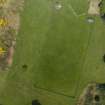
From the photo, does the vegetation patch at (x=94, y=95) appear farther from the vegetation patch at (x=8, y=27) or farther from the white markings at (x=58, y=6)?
the white markings at (x=58, y=6)

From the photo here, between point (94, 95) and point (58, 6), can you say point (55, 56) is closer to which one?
point (58, 6)

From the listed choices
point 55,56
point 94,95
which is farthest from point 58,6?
point 94,95

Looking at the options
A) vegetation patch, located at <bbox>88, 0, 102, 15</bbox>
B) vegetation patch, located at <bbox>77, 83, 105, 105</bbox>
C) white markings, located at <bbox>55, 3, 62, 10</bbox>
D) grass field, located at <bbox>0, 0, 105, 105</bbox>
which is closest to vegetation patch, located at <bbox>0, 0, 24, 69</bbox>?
grass field, located at <bbox>0, 0, 105, 105</bbox>

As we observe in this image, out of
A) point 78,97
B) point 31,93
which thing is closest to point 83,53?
point 78,97

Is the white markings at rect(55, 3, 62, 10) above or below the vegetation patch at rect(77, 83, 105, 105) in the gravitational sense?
above

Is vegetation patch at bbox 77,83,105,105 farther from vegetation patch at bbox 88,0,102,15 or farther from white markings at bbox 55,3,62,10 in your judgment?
white markings at bbox 55,3,62,10

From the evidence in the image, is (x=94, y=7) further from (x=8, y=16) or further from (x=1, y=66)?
(x=1, y=66)

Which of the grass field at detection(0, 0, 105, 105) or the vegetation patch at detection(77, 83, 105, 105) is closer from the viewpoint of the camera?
the vegetation patch at detection(77, 83, 105, 105)

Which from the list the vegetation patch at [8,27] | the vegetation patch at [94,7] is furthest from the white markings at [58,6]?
the vegetation patch at [8,27]
